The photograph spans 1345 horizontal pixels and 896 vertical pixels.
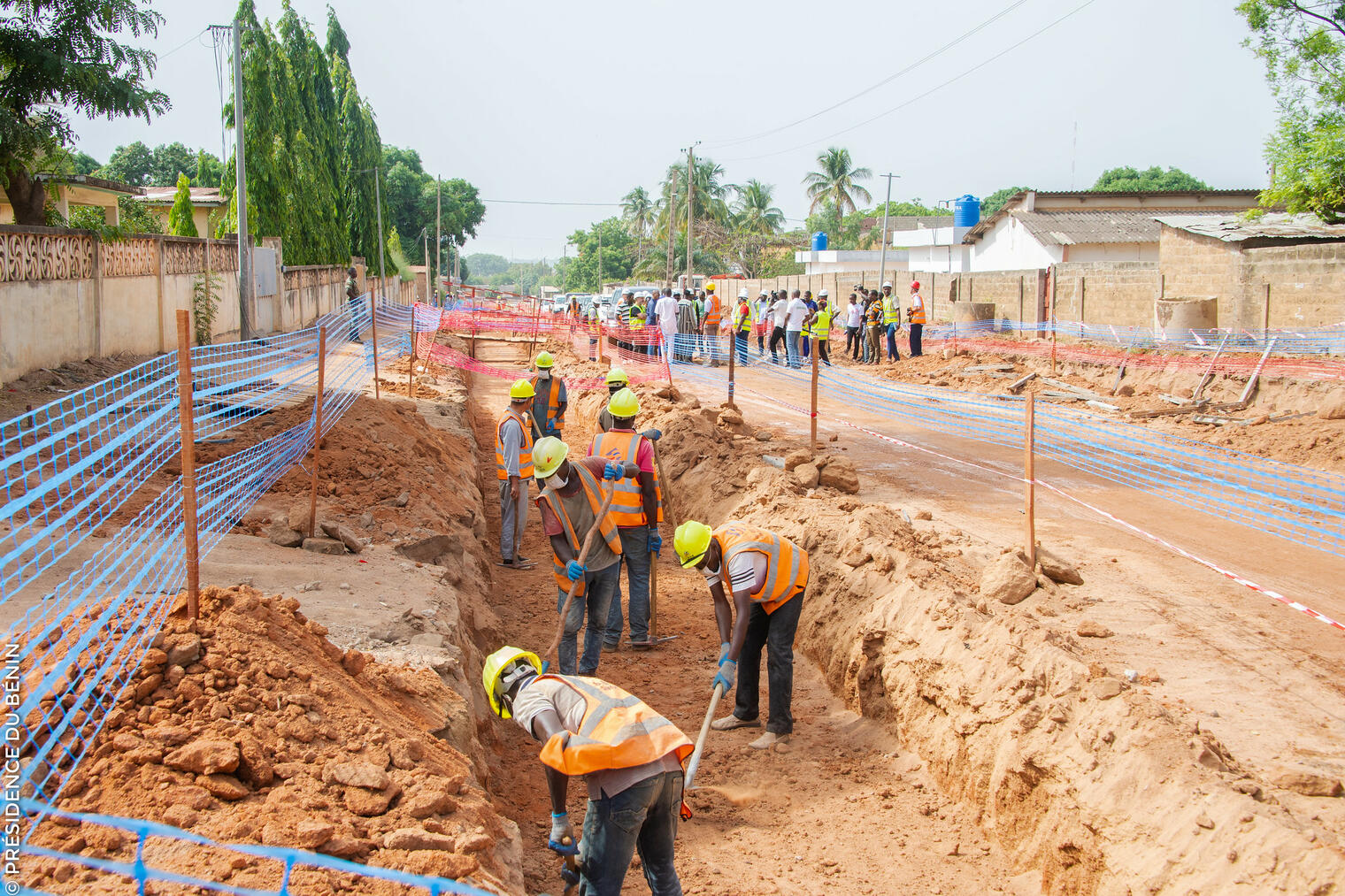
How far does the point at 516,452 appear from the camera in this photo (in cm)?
909

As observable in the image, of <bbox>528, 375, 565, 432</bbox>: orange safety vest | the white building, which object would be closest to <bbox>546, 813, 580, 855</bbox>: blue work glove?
<bbox>528, 375, 565, 432</bbox>: orange safety vest

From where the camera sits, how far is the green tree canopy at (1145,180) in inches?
2788

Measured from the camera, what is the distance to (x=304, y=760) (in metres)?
3.83

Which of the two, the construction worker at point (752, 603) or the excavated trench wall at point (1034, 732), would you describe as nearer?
the excavated trench wall at point (1034, 732)

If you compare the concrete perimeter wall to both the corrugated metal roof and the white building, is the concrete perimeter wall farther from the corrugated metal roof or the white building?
the white building

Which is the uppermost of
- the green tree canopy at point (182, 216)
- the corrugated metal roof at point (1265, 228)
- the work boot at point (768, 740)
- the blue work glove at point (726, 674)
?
the green tree canopy at point (182, 216)

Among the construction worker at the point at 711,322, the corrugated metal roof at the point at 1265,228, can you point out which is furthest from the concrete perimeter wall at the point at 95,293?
the corrugated metal roof at the point at 1265,228

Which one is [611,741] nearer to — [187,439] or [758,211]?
[187,439]

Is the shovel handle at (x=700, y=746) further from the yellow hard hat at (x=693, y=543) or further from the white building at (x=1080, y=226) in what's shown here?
the white building at (x=1080, y=226)

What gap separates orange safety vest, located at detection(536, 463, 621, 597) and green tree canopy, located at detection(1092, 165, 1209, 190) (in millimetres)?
73511

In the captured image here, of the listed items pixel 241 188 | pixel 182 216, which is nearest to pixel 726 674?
pixel 241 188

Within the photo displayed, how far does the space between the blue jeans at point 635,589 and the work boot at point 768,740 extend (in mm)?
1627

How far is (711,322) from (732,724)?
18.6 metres

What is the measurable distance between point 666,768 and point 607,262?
8385 centimetres
